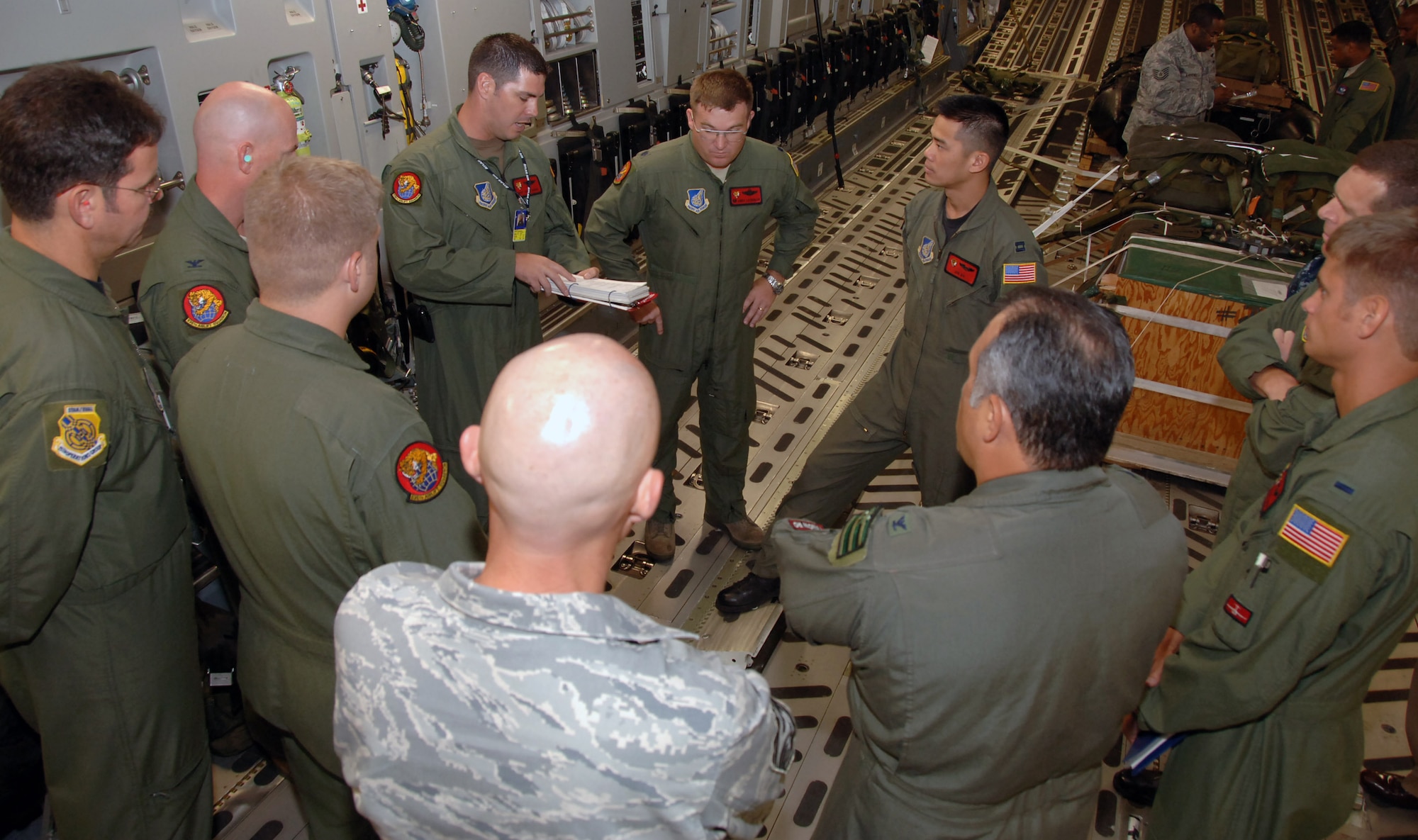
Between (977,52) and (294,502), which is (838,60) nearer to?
(977,52)

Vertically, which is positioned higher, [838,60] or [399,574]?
[838,60]

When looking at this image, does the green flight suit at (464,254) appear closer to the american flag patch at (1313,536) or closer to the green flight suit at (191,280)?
the green flight suit at (191,280)

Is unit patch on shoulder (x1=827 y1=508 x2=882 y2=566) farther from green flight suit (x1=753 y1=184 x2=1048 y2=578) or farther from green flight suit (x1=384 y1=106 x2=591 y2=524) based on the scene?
green flight suit (x1=384 y1=106 x2=591 y2=524)

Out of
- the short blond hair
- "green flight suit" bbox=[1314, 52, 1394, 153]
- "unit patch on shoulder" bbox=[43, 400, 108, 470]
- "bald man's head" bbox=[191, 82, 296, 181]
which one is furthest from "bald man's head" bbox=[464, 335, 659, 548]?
"green flight suit" bbox=[1314, 52, 1394, 153]

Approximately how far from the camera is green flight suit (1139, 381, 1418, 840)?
5.27 feet

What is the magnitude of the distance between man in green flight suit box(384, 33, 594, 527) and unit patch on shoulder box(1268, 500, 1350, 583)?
205 centimetres

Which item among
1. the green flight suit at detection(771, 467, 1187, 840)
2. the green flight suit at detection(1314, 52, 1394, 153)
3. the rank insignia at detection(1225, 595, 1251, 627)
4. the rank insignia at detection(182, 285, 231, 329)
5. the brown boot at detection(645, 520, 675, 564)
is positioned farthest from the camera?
the green flight suit at detection(1314, 52, 1394, 153)

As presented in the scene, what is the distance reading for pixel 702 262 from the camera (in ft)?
10.2

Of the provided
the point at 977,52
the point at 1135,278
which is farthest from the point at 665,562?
the point at 977,52

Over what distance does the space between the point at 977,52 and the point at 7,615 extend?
11.8 m

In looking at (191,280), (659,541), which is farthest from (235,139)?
(659,541)

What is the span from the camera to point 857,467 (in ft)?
10.1

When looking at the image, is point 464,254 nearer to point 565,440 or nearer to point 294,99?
point 294,99

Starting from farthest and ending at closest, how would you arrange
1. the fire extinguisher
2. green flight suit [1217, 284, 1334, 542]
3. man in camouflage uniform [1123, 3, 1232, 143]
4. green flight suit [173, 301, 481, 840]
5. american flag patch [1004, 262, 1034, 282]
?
man in camouflage uniform [1123, 3, 1232, 143]
american flag patch [1004, 262, 1034, 282]
the fire extinguisher
green flight suit [1217, 284, 1334, 542]
green flight suit [173, 301, 481, 840]
